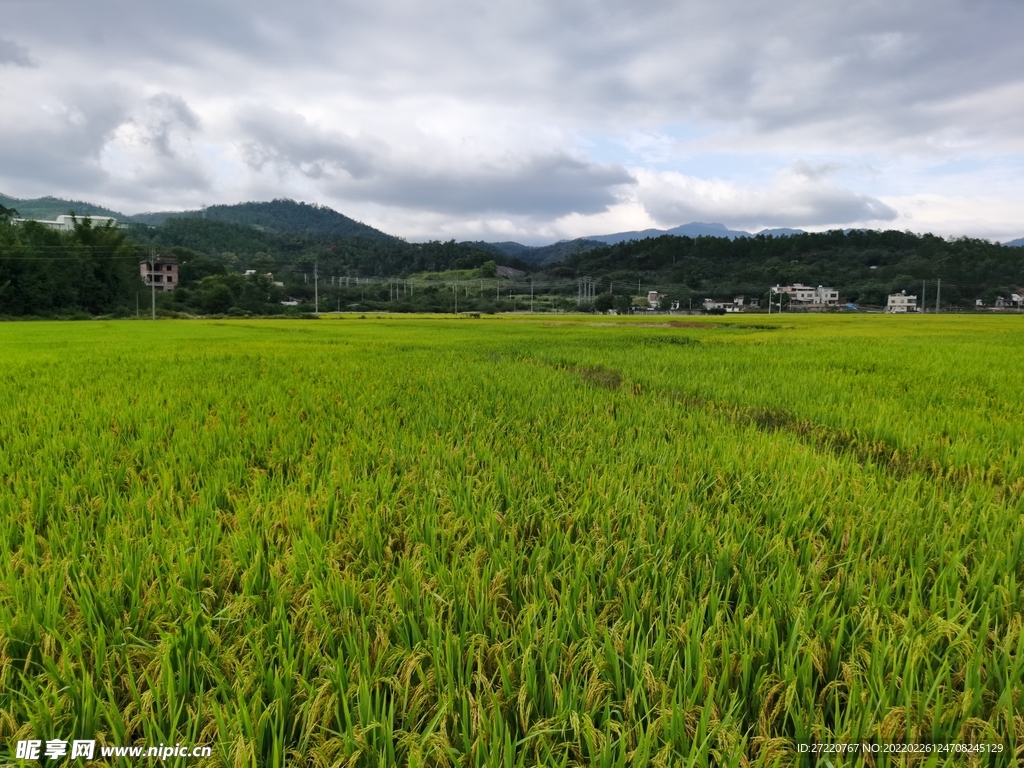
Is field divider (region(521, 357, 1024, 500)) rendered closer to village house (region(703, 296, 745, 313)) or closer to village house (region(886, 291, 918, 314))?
village house (region(703, 296, 745, 313))

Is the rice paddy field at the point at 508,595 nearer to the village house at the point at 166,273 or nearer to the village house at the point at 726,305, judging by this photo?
the village house at the point at 726,305

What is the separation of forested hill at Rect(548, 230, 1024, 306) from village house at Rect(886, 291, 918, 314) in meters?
1.29

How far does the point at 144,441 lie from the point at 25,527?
1.48 m

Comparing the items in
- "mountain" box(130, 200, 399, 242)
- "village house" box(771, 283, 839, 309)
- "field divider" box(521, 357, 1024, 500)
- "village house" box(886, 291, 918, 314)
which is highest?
"mountain" box(130, 200, 399, 242)

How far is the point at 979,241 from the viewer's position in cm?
7938

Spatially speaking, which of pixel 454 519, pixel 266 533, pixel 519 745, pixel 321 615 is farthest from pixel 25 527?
pixel 519 745

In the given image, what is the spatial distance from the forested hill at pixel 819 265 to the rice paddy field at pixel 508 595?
3271 inches

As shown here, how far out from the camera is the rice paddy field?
1.07 meters

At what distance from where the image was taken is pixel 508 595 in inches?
64.6

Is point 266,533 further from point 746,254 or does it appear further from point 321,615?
point 746,254

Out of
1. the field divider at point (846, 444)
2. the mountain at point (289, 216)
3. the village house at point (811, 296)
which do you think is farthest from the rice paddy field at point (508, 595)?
the mountain at point (289, 216)

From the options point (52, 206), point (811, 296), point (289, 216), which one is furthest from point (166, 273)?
point (52, 206)

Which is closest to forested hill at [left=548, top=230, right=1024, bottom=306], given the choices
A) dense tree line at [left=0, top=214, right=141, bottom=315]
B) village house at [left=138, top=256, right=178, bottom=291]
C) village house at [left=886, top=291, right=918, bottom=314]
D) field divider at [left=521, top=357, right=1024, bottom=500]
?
village house at [left=886, top=291, right=918, bottom=314]

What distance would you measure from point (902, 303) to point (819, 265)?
65.3 ft
